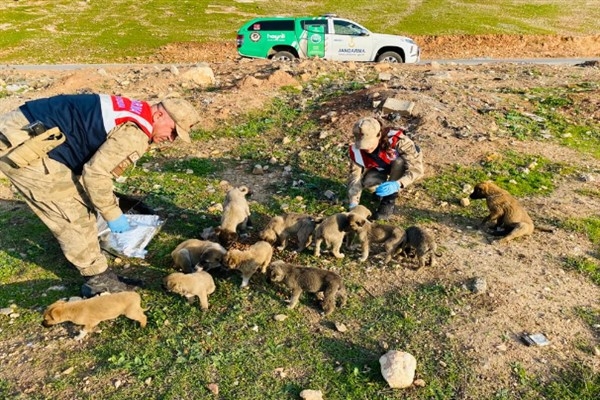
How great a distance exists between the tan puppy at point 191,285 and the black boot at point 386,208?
3091mm

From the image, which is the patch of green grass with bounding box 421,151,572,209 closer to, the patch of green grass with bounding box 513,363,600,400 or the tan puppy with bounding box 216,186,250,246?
the tan puppy with bounding box 216,186,250,246

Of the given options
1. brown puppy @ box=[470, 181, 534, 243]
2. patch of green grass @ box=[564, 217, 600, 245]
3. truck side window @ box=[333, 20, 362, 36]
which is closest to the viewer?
brown puppy @ box=[470, 181, 534, 243]

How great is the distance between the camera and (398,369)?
16.6ft

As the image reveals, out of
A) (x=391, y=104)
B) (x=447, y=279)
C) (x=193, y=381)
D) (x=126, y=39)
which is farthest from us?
(x=126, y=39)

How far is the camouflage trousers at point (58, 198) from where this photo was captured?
5.66m

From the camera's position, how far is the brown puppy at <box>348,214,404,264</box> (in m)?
6.81

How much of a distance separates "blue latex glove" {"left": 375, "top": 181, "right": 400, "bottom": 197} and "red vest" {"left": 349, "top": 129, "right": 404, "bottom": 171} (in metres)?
0.51

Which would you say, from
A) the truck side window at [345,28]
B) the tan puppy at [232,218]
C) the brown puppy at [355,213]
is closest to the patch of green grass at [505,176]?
the brown puppy at [355,213]

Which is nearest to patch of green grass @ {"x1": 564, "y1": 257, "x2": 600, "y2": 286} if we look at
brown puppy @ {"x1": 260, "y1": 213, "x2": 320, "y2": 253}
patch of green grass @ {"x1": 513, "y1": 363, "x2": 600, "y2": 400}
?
patch of green grass @ {"x1": 513, "y1": 363, "x2": 600, "y2": 400}

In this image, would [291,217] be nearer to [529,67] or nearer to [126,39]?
[529,67]

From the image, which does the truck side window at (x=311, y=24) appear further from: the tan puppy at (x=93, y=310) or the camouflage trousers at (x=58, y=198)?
the tan puppy at (x=93, y=310)

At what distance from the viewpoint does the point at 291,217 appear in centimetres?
734

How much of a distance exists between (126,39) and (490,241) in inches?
1203

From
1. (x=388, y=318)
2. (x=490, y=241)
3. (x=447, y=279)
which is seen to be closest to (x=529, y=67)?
(x=490, y=241)
